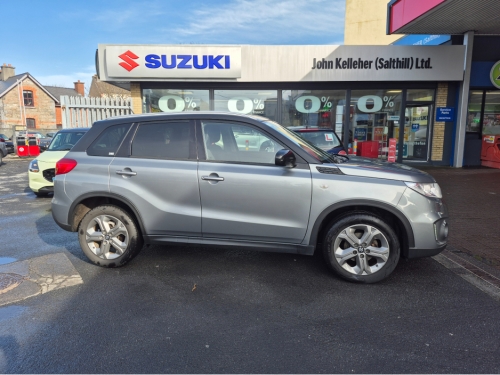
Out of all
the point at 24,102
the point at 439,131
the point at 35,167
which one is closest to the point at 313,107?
the point at 439,131

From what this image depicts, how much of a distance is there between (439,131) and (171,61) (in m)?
10.2

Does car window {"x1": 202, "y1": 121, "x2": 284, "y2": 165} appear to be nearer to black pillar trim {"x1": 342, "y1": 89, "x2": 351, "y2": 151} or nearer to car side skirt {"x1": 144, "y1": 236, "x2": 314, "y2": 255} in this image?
car side skirt {"x1": 144, "y1": 236, "x2": 314, "y2": 255}

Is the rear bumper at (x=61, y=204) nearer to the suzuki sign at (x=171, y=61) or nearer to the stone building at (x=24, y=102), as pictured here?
the suzuki sign at (x=171, y=61)

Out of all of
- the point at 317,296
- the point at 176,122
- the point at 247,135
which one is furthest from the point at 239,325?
the point at 176,122

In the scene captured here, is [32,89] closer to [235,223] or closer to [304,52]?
[304,52]

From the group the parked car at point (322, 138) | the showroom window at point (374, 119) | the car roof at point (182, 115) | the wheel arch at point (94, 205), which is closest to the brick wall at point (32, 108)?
the showroom window at point (374, 119)

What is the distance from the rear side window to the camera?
13.4 ft

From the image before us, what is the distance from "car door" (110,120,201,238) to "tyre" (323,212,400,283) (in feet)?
4.90

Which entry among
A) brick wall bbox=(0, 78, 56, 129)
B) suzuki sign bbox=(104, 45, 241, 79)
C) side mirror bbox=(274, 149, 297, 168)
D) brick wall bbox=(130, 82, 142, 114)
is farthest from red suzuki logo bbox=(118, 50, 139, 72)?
brick wall bbox=(0, 78, 56, 129)

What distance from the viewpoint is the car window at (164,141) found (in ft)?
12.9

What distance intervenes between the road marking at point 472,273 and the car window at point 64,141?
8.21 meters

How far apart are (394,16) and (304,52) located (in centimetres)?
309

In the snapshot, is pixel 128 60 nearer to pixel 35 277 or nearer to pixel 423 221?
pixel 35 277

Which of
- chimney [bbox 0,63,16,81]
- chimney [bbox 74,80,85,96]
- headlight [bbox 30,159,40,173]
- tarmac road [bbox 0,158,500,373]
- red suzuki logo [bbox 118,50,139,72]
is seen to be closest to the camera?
tarmac road [bbox 0,158,500,373]
